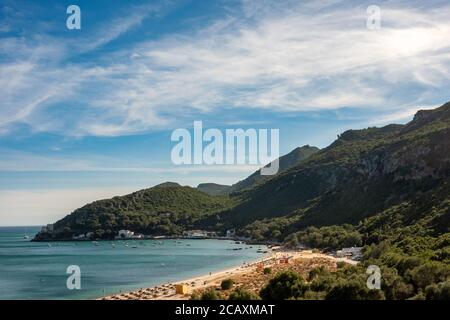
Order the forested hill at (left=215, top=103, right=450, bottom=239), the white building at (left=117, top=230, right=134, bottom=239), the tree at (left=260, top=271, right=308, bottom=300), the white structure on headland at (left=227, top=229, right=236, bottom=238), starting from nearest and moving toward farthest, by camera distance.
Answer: the tree at (left=260, top=271, right=308, bottom=300)
the forested hill at (left=215, top=103, right=450, bottom=239)
the white structure on headland at (left=227, top=229, right=236, bottom=238)
the white building at (left=117, top=230, right=134, bottom=239)

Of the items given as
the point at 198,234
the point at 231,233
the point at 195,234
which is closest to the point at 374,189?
the point at 231,233

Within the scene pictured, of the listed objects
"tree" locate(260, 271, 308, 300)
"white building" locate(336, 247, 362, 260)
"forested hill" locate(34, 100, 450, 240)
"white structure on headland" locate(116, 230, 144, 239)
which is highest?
"forested hill" locate(34, 100, 450, 240)

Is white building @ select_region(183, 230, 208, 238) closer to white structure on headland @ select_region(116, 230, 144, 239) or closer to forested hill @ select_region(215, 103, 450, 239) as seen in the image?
forested hill @ select_region(215, 103, 450, 239)

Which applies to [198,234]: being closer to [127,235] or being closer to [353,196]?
[127,235]

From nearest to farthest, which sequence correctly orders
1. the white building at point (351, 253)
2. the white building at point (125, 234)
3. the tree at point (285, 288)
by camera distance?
the tree at point (285, 288) → the white building at point (351, 253) → the white building at point (125, 234)

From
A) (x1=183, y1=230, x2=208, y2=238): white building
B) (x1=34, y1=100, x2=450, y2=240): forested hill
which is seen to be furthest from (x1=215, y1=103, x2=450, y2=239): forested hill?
(x1=183, y1=230, x2=208, y2=238): white building

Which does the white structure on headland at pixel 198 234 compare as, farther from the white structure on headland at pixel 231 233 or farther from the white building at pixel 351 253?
the white building at pixel 351 253

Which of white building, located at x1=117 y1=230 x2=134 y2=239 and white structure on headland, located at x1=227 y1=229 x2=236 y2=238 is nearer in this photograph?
white structure on headland, located at x1=227 y1=229 x2=236 y2=238

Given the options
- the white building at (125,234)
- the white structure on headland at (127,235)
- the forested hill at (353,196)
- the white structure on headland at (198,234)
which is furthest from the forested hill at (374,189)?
the white building at (125,234)

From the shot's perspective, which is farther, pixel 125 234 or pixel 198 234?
pixel 125 234

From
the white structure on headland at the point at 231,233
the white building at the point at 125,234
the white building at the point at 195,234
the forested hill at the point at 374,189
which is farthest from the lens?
the white building at the point at 125,234

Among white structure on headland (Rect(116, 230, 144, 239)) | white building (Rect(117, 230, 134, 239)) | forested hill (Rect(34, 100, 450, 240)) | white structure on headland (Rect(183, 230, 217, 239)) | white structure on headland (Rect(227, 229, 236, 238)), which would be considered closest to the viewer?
forested hill (Rect(34, 100, 450, 240))

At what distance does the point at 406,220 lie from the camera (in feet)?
236
